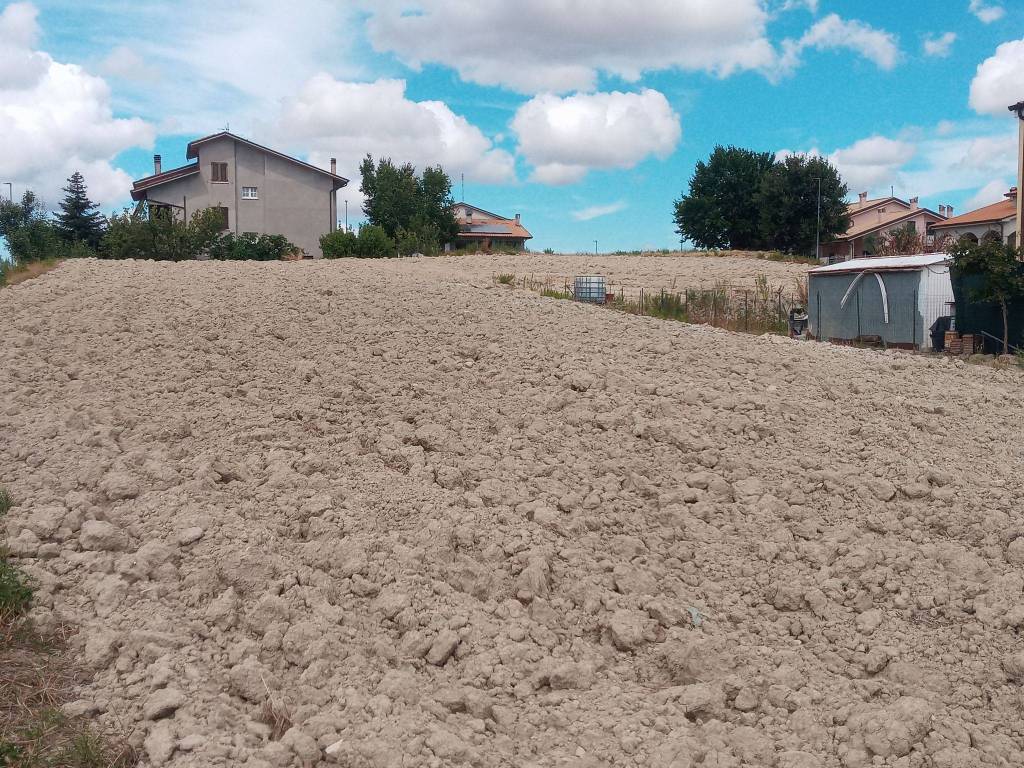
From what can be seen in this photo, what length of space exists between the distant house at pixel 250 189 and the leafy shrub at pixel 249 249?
33.4 ft

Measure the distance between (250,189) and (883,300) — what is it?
2301 cm

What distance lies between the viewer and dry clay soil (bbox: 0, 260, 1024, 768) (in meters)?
3.44

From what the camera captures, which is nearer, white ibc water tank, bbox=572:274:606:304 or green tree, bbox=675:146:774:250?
white ibc water tank, bbox=572:274:606:304

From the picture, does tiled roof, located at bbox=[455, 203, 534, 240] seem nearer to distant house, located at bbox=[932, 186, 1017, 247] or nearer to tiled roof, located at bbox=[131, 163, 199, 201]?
tiled roof, located at bbox=[131, 163, 199, 201]

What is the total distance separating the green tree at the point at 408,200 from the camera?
37.5 m

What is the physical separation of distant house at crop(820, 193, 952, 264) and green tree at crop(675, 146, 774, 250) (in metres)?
3.78

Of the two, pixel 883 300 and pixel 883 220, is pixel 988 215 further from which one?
pixel 883 300

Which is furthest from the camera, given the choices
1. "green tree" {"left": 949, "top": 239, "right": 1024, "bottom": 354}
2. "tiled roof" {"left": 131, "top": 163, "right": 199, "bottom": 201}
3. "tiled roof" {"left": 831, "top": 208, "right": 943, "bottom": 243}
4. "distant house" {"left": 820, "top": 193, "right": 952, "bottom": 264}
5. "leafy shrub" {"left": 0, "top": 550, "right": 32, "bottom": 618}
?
A: "tiled roof" {"left": 831, "top": 208, "right": 943, "bottom": 243}

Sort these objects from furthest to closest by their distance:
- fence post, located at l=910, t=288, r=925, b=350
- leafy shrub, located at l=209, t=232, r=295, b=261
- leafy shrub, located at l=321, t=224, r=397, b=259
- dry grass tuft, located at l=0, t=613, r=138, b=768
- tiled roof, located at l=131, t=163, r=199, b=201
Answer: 1. tiled roof, located at l=131, t=163, r=199, b=201
2. leafy shrub, located at l=321, t=224, r=397, b=259
3. leafy shrub, located at l=209, t=232, r=295, b=261
4. fence post, located at l=910, t=288, r=925, b=350
5. dry grass tuft, located at l=0, t=613, r=138, b=768

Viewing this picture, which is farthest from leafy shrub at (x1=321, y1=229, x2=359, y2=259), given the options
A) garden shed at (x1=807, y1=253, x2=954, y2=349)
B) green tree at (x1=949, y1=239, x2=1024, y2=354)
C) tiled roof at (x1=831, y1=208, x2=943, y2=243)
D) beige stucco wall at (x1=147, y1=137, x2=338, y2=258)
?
tiled roof at (x1=831, y1=208, x2=943, y2=243)

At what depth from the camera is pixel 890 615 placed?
3.98 meters

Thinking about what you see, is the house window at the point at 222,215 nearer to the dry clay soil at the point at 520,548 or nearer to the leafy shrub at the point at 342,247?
the leafy shrub at the point at 342,247

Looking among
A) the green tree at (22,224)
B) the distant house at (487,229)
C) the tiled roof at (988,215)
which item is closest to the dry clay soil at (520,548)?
the green tree at (22,224)

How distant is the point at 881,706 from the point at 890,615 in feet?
1.99
